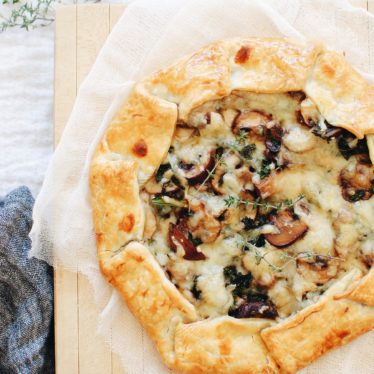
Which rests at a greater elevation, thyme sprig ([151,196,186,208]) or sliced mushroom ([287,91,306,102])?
sliced mushroom ([287,91,306,102])

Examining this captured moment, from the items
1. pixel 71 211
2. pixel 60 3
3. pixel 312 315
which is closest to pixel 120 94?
pixel 71 211

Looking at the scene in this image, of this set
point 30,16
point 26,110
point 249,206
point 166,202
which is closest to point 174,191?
point 166,202

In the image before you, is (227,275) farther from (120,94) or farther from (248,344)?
(120,94)

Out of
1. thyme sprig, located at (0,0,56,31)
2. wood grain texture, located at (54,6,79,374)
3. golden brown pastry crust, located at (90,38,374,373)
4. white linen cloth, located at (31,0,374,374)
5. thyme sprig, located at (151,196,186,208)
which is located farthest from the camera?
thyme sprig, located at (0,0,56,31)

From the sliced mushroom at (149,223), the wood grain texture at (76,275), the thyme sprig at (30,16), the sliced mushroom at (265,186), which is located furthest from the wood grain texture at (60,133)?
the sliced mushroom at (265,186)

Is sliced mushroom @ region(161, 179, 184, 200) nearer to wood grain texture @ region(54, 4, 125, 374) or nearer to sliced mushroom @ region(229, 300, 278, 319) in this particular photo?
sliced mushroom @ region(229, 300, 278, 319)

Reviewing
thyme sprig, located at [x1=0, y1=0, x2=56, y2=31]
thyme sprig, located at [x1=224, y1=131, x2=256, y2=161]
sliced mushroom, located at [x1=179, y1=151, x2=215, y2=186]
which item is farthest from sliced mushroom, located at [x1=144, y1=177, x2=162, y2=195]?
thyme sprig, located at [x1=0, y1=0, x2=56, y2=31]

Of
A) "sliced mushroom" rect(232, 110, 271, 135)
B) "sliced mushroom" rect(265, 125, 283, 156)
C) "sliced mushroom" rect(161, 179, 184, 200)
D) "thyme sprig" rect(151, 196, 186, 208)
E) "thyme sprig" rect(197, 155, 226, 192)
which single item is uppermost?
"sliced mushroom" rect(232, 110, 271, 135)

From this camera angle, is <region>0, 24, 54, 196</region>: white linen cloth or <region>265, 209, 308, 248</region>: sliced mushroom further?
<region>0, 24, 54, 196</region>: white linen cloth
